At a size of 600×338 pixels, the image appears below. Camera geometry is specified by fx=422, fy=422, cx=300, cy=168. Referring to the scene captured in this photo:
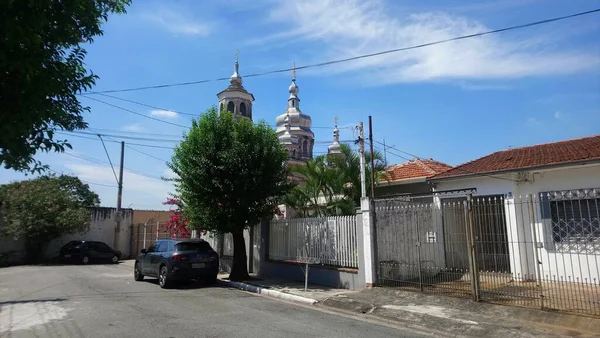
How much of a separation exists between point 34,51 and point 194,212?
10093mm

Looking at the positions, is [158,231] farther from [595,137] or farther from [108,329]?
[595,137]

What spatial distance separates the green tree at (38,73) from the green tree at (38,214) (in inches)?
870

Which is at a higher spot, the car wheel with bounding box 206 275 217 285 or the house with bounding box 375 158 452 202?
the house with bounding box 375 158 452 202

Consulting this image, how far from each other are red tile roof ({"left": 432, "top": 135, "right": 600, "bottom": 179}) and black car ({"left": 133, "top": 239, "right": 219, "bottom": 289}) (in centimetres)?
839

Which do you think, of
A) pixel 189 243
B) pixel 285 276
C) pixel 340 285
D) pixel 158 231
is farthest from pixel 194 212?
pixel 158 231

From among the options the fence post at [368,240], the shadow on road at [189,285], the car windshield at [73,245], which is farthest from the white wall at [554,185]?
the car windshield at [73,245]

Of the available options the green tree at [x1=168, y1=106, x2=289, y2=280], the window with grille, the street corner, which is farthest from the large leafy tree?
the street corner

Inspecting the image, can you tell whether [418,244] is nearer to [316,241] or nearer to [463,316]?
[463,316]

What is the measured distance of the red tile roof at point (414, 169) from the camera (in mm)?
17438

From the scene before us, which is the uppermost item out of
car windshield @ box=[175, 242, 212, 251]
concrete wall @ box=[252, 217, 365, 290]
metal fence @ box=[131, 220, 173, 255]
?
metal fence @ box=[131, 220, 173, 255]

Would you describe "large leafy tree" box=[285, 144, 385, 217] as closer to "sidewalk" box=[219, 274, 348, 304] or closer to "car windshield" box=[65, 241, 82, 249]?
"sidewalk" box=[219, 274, 348, 304]

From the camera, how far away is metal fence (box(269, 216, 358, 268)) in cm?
1280

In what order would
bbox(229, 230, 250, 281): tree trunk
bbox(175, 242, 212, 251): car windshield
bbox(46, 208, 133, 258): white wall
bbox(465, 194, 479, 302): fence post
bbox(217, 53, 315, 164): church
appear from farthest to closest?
bbox(217, 53, 315, 164): church, bbox(46, 208, 133, 258): white wall, bbox(229, 230, 250, 281): tree trunk, bbox(175, 242, 212, 251): car windshield, bbox(465, 194, 479, 302): fence post

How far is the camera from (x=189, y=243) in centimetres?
1430
